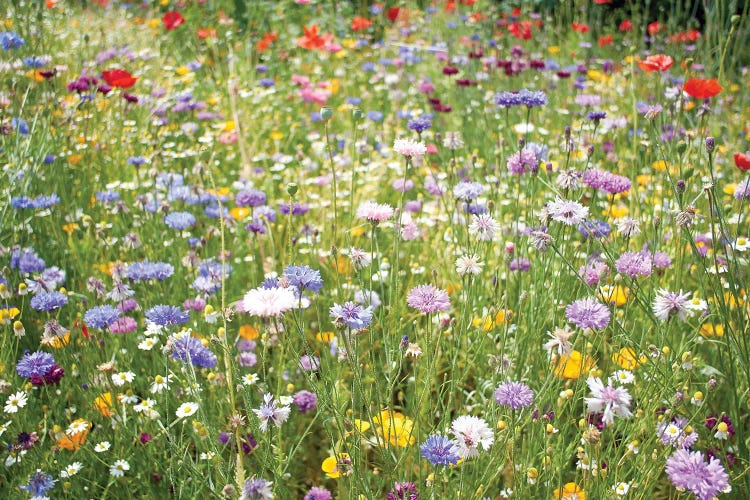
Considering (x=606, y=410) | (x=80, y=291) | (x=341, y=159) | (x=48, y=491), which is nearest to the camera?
(x=606, y=410)

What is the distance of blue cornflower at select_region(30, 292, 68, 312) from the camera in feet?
4.85

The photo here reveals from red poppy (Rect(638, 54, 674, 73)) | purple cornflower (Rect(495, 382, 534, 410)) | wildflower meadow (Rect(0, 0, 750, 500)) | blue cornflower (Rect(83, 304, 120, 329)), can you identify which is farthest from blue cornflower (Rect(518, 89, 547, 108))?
blue cornflower (Rect(83, 304, 120, 329))

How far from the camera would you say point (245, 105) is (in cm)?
341

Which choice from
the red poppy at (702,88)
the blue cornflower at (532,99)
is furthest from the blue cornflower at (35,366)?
the red poppy at (702,88)

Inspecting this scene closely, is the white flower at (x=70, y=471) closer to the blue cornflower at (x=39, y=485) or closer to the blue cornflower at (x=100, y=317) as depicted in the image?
the blue cornflower at (x=39, y=485)

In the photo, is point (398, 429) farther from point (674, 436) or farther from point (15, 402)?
point (15, 402)

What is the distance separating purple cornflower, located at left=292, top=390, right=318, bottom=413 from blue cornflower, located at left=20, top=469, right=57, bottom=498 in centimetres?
51

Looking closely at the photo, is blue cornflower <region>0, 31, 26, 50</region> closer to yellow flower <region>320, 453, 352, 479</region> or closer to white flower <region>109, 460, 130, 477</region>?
white flower <region>109, 460, 130, 477</region>

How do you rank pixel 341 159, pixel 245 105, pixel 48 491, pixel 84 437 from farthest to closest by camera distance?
1. pixel 245 105
2. pixel 341 159
3. pixel 84 437
4. pixel 48 491

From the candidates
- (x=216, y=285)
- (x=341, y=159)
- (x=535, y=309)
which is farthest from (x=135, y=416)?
(x=341, y=159)

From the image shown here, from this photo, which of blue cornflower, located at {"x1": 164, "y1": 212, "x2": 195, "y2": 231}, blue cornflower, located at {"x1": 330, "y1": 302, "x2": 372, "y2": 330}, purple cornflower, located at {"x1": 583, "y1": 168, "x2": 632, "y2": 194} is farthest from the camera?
blue cornflower, located at {"x1": 164, "y1": 212, "x2": 195, "y2": 231}

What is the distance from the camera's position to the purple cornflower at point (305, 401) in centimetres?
151

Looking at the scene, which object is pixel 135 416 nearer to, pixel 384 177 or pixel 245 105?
pixel 384 177

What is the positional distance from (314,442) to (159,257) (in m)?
0.74
